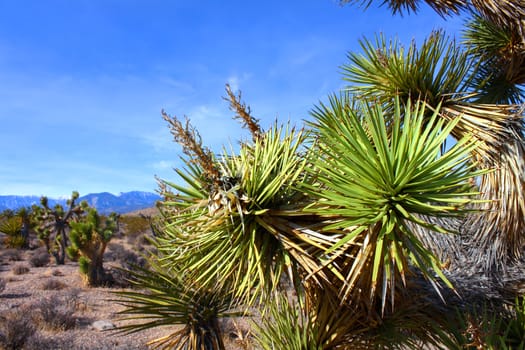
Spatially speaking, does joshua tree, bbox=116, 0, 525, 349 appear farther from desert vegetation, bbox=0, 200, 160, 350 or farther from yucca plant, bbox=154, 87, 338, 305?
desert vegetation, bbox=0, 200, 160, 350

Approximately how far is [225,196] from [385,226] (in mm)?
810

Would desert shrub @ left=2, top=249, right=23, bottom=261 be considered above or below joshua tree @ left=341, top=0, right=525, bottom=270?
below

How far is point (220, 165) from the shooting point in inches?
89.8

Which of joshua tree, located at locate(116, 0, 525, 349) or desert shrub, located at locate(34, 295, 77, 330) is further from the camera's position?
desert shrub, located at locate(34, 295, 77, 330)

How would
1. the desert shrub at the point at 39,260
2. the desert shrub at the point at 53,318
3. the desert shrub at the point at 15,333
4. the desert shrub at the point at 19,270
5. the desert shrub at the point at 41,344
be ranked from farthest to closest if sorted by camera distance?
the desert shrub at the point at 39,260, the desert shrub at the point at 19,270, the desert shrub at the point at 53,318, the desert shrub at the point at 15,333, the desert shrub at the point at 41,344

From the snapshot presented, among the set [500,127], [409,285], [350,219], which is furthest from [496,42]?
[350,219]

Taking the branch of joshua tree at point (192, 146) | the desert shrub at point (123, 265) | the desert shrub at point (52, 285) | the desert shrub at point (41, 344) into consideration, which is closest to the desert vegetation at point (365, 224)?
the branch of joshua tree at point (192, 146)

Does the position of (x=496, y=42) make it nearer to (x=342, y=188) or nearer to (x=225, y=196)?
(x=342, y=188)

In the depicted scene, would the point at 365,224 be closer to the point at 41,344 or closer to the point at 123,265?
the point at 41,344

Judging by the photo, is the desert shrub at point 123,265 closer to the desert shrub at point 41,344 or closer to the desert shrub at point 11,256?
the desert shrub at point 41,344

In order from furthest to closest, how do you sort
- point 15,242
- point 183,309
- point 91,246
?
point 15,242, point 91,246, point 183,309

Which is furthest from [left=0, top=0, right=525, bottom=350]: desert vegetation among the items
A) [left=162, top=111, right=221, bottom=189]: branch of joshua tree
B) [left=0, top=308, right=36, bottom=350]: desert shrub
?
[left=0, top=308, right=36, bottom=350]: desert shrub

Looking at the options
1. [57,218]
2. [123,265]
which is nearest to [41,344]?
[123,265]

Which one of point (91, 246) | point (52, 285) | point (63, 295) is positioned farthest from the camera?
point (91, 246)
